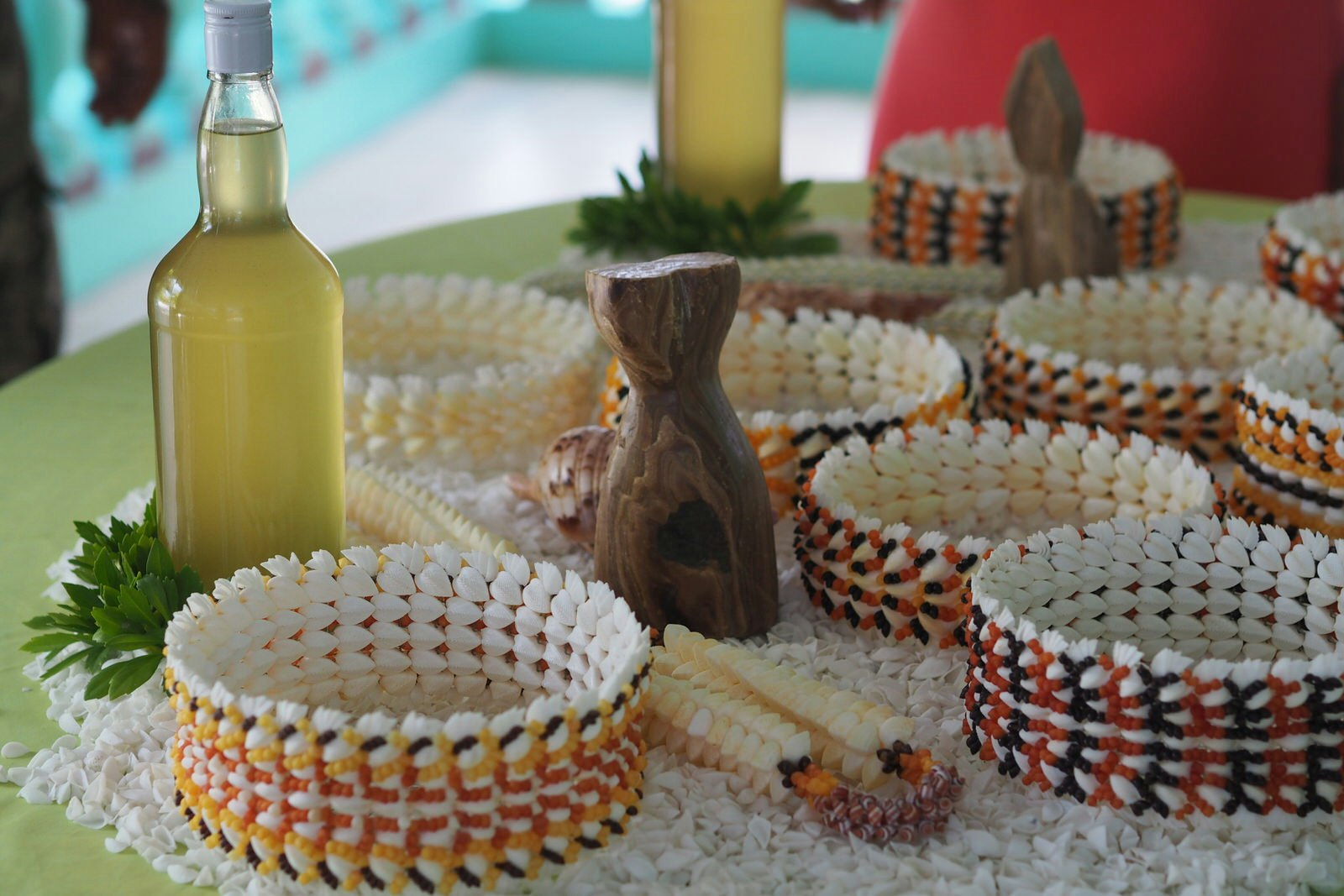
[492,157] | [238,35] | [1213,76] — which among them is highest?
[238,35]

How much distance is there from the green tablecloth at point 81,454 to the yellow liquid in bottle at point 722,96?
5.5 inches

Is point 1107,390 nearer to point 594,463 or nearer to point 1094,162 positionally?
point 594,463

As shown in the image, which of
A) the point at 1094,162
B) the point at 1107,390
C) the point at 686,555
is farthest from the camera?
the point at 1094,162

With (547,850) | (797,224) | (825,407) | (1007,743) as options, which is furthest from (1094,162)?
(547,850)

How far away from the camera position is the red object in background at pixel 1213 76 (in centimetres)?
173

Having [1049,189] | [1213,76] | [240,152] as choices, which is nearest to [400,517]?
[240,152]

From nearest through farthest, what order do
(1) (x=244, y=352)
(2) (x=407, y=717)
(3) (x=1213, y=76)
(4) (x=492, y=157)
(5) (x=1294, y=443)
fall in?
1. (2) (x=407, y=717)
2. (1) (x=244, y=352)
3. (5) (x=1294, y=443)
4. (3) (x=1213, y=76)
5. (4) (x=492, y=157)

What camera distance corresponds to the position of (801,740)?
0.58 metres

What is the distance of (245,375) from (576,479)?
7.4 inches

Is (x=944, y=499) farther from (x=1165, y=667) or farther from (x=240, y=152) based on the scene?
(x=240, y=152)

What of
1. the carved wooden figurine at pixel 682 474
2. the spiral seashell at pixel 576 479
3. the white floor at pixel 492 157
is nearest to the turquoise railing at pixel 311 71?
the white floor at pixel 492 157

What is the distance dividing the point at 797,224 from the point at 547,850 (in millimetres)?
865

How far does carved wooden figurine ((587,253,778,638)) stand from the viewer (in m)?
0.64

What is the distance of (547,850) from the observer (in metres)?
0.53
